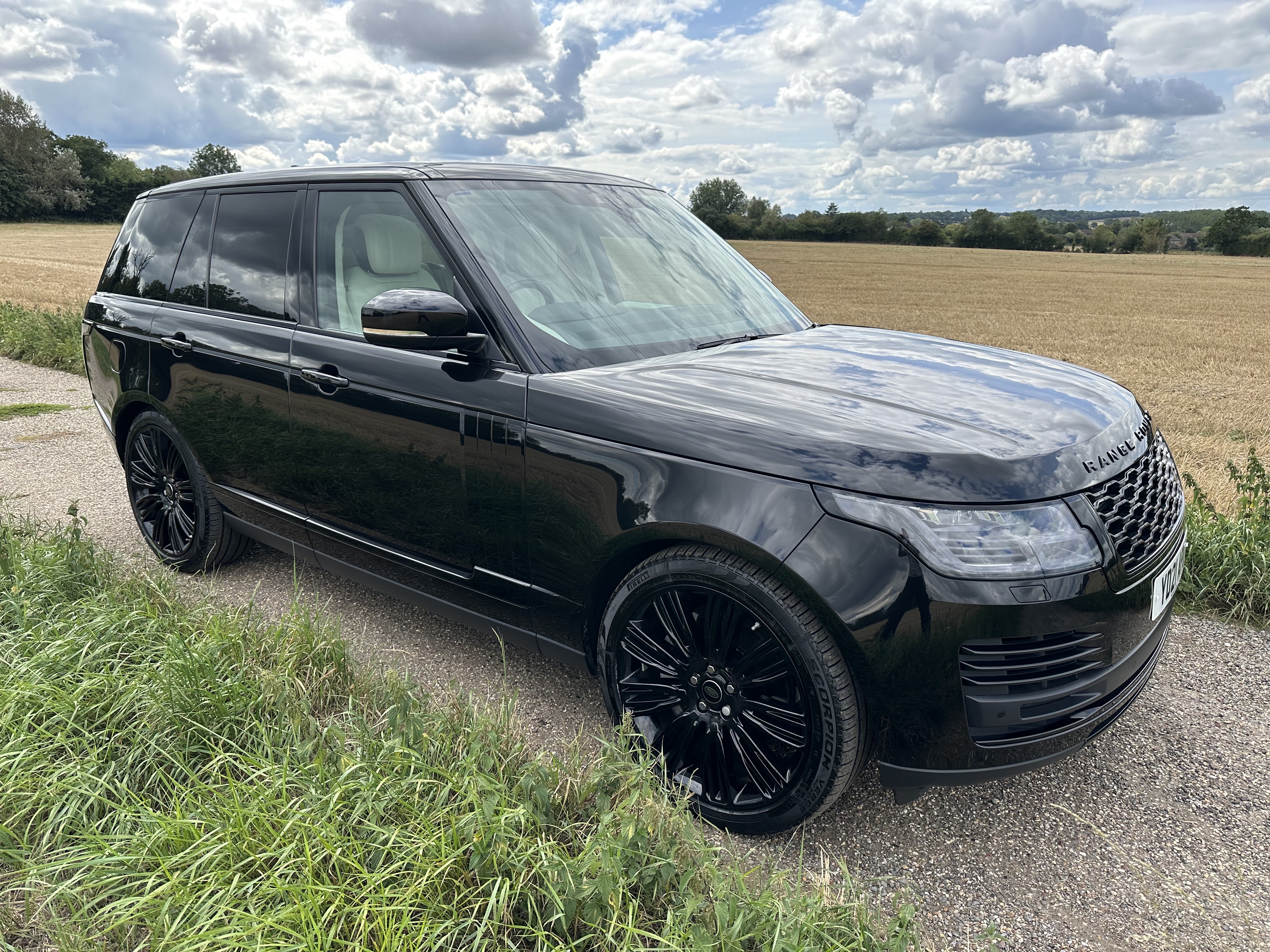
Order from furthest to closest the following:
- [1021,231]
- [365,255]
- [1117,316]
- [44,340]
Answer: [1021,231] → [1117,316] → [44,340] → [365,255]

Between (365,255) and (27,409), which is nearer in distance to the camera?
(365,255)

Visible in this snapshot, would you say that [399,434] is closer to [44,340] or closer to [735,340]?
[735,340]

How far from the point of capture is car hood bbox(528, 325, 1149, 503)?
215 cm

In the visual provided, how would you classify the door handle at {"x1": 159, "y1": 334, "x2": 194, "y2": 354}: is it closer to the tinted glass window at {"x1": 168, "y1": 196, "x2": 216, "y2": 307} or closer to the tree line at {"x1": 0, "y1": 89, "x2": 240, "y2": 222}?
the tinted glass window at {"x1": 168, "y1": 196, "x2": 216, "y2": 307}

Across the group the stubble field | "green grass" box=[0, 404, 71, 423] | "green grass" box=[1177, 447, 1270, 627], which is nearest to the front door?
"green grass" box=[1177, 447, 1270, 627]

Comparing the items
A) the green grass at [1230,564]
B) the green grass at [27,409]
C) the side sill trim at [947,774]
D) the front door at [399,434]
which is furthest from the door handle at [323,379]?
the green grass at [27,409]

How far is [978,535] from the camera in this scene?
2.10m

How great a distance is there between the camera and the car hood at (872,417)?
7.06 feet

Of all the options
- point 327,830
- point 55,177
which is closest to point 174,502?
point 327,830

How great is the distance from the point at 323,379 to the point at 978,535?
7.73 feet

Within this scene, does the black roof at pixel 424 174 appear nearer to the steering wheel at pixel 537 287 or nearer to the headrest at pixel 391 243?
the headrest at pixel 391 243

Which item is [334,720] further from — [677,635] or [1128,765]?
[1128,765]

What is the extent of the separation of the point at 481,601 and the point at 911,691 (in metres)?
1.49

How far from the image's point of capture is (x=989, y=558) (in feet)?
6.82
